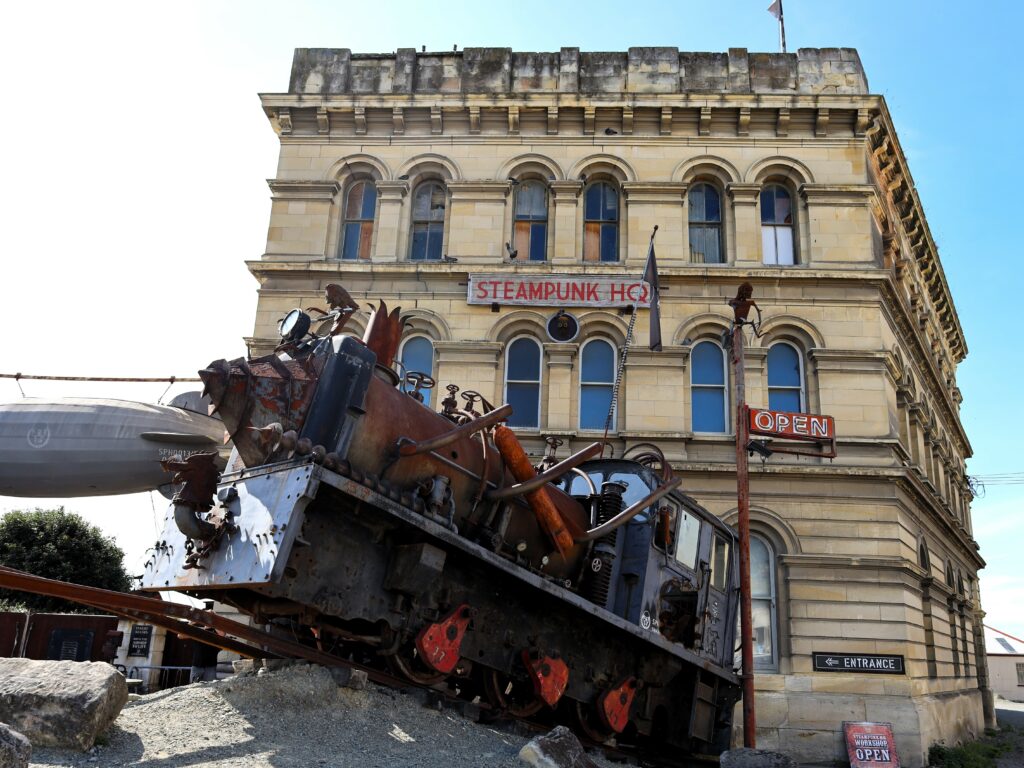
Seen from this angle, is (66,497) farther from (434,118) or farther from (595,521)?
(595,521)

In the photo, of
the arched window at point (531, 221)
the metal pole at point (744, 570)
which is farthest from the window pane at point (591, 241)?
the metal pole at point (744, 570)

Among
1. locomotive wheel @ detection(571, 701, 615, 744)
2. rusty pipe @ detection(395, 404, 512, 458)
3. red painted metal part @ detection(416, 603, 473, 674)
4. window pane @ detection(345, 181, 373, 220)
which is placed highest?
window pane @ detection(345, 181, 373, 220)

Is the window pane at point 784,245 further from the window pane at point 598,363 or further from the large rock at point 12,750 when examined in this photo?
the large rock at point 12,750

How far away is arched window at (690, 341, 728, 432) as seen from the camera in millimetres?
16469

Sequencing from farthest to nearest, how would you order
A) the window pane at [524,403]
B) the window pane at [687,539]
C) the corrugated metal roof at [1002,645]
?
the corrugated metal roof at [1002,645] → the window pane at [524,403] → the window pane at [687,539]

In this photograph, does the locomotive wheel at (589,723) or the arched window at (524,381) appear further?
the arched window at (524,381)

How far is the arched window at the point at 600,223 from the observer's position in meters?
18.0

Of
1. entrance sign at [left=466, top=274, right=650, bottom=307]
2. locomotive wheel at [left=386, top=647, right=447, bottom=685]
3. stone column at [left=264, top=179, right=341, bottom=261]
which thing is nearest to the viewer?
locomotive wheel at [left=386, top=647, right=447, bottom=685]

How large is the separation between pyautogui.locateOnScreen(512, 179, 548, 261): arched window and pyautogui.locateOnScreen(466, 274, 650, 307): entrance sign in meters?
0.95

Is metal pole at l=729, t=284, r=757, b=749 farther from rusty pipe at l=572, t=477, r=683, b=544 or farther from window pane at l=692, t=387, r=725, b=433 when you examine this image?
window pane at l=692, t=387, r=725, b=433

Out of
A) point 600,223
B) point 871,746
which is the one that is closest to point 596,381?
point 600,223

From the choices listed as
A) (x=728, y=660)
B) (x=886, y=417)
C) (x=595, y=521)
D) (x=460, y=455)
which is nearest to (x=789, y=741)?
(x=728, y=660)

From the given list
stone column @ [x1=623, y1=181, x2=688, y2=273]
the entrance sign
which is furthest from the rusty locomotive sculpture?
stone column @ [x1=623, y1=181, x2=688, y2=273]

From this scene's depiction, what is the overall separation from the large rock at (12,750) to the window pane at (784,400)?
14.5 m
